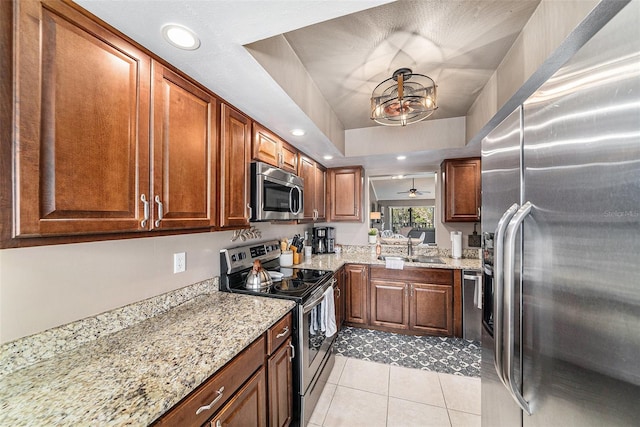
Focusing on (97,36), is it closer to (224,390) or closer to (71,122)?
(71,122)

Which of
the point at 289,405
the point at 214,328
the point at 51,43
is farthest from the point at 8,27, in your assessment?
the point at 289,405

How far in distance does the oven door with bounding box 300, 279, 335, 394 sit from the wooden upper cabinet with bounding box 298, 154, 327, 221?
103cm

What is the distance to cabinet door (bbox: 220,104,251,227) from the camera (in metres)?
1.52

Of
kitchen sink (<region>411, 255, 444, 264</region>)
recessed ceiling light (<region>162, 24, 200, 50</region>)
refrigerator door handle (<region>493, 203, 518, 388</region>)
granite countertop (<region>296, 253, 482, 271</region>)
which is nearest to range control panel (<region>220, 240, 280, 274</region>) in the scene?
granite countertop (<region>296, 253, 482, 271</region>)

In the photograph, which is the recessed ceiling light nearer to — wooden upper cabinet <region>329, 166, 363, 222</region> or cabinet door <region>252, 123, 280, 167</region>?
cabinet door <region>252, 123, 280, 167</region>

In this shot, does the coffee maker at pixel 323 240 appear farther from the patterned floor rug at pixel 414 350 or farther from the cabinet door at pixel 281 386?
the cabinet door at pixel 281 386

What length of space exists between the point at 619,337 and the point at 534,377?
1.14ft

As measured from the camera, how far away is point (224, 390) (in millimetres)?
998

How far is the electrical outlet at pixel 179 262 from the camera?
152cm

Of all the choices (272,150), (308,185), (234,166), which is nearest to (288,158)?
(272,150)

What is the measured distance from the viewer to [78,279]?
3.51ft

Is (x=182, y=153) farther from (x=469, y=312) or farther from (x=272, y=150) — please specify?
(x=469, y=312)

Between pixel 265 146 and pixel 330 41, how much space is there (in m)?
0.87

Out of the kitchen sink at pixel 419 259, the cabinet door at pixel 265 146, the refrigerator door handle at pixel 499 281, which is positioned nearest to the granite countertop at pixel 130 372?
the refrigerator door handle at pixel 499 281
